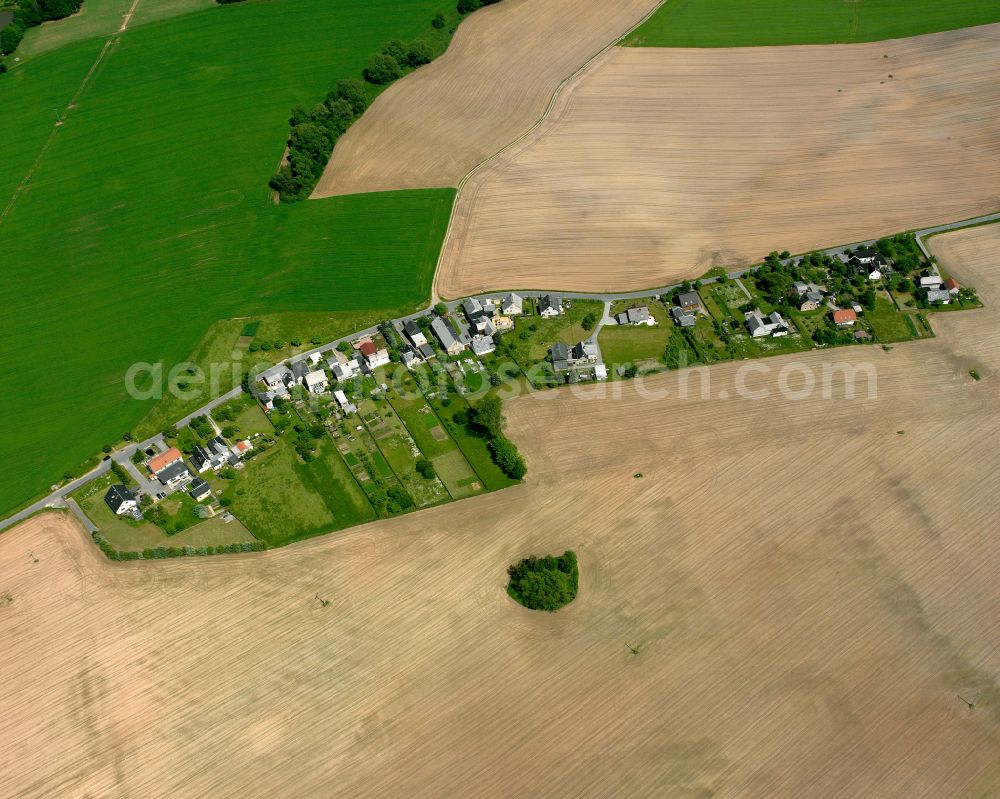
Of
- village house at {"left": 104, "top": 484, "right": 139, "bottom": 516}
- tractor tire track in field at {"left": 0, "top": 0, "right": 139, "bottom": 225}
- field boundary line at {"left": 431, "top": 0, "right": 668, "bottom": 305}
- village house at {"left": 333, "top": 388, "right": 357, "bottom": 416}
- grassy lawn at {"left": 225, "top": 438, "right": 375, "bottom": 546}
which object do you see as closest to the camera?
grassy lawn at {"left": 225, "top": 438, "right": 375, "bottom": 546}

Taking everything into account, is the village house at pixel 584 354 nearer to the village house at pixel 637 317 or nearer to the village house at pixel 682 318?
the village house at pixel 637 317

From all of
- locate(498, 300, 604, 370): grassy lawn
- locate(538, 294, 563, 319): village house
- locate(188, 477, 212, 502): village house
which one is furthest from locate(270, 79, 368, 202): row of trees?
locate(188, 477, 212, 502): village house

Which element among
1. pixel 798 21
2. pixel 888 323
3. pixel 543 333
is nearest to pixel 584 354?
pixel 543 333

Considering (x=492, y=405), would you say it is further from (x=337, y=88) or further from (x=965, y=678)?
(x=337, y=88)

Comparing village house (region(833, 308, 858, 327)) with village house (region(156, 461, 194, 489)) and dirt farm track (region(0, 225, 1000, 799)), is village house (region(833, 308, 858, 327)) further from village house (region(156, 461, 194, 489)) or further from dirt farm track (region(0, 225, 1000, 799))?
village house (region(156, 461, 194, 489))

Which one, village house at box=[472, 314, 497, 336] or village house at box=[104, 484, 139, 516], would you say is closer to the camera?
village house at box=[104, 484, 139, 516]

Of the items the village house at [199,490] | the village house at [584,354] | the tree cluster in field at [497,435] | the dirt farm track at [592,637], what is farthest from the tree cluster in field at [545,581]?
the village house at [199,490]

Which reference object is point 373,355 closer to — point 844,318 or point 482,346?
point 482,346
